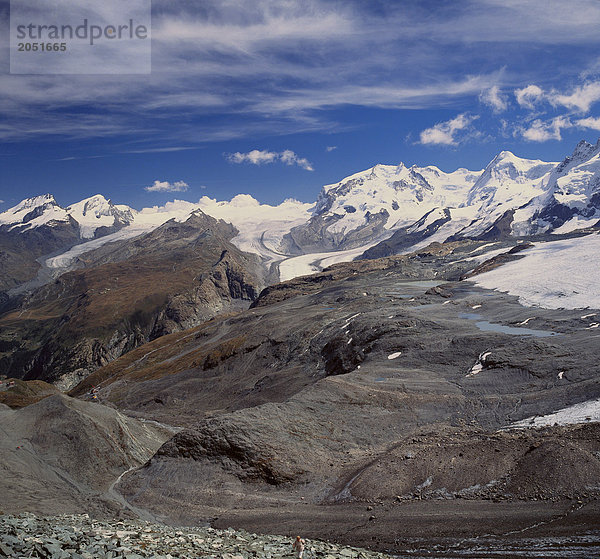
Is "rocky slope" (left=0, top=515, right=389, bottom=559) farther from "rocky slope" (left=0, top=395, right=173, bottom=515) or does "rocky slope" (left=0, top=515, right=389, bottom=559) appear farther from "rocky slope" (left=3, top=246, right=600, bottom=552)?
"rocky slope" (left=0, top=395, right=173, bottom=515)

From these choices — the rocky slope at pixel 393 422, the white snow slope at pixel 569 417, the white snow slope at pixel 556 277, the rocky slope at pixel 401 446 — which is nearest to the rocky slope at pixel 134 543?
the rocky slope at pixel 401 446

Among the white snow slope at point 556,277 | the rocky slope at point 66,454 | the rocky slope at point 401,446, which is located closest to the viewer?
the rocky slope at point 401,446

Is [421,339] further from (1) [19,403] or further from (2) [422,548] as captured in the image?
(1) [19,403]

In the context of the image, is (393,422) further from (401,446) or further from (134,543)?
(134,543)

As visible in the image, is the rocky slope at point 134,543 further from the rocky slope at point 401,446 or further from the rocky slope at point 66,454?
the rocky slope at point 66,454

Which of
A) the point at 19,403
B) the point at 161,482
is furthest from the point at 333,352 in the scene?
the point at 19,403

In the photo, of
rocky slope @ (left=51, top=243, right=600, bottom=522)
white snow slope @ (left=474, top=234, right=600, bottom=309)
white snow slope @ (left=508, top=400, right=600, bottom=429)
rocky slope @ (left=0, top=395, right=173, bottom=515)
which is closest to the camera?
rocky slope @ (left=51, top=243, right=600, bottom=522)

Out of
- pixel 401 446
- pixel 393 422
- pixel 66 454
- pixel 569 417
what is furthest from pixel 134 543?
pixel 66 454

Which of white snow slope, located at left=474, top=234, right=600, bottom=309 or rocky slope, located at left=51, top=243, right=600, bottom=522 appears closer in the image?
rocky slope, located at left=51, top=243, right=600, bottom=522

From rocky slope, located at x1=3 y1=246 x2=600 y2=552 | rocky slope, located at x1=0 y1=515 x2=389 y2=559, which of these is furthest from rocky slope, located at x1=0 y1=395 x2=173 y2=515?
rocky slope, located at x1=0 y1=515 x2=389 y2=559

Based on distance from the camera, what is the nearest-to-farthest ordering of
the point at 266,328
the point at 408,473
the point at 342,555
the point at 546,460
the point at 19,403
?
the point at 342,555 → the point at 546,460 → the point at 408,473 → the point at 19,403 → the point at 266,328

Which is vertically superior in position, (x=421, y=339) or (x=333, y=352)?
(x=421, y=339)
